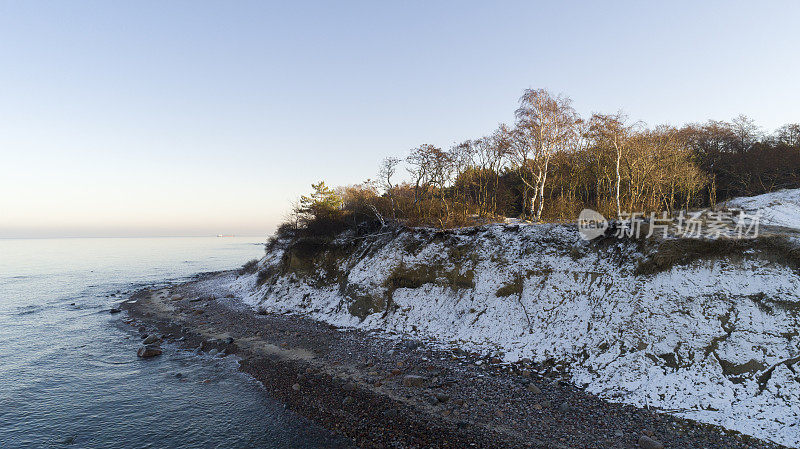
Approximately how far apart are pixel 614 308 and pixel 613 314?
0.40 meters

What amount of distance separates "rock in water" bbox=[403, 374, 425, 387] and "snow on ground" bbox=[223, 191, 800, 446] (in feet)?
14.9

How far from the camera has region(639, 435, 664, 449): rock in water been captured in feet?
28.0

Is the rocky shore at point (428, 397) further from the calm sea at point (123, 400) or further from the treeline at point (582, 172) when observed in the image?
the treeline at point (582, 172)

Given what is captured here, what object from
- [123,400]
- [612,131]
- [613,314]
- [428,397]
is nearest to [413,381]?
[428,397]

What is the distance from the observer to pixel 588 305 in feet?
51.5

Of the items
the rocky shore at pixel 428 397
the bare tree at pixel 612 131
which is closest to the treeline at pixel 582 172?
the bare tree at pixel 612 131

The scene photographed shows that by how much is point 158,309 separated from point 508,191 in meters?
44.0

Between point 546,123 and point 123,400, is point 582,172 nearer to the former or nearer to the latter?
point 546,123

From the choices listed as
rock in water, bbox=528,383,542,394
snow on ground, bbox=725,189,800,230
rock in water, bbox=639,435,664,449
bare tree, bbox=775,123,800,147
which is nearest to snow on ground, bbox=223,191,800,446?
snow on ground, bbox=725,189,800,230

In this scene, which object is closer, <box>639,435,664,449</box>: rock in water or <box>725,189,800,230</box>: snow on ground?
<box>639,435,664,449</box>: rock in water

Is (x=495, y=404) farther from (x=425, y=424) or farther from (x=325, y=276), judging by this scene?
(x=325, y=276)

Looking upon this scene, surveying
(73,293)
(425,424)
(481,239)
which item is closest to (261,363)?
(425,424)

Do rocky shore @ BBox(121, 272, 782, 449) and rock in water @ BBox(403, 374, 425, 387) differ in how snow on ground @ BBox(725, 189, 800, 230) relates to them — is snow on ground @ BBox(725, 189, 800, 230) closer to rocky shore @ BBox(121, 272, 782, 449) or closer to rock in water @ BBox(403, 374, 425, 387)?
rocky shore @ BBox(121, 272, 782, 449)

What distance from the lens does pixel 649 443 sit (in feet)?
28.3
